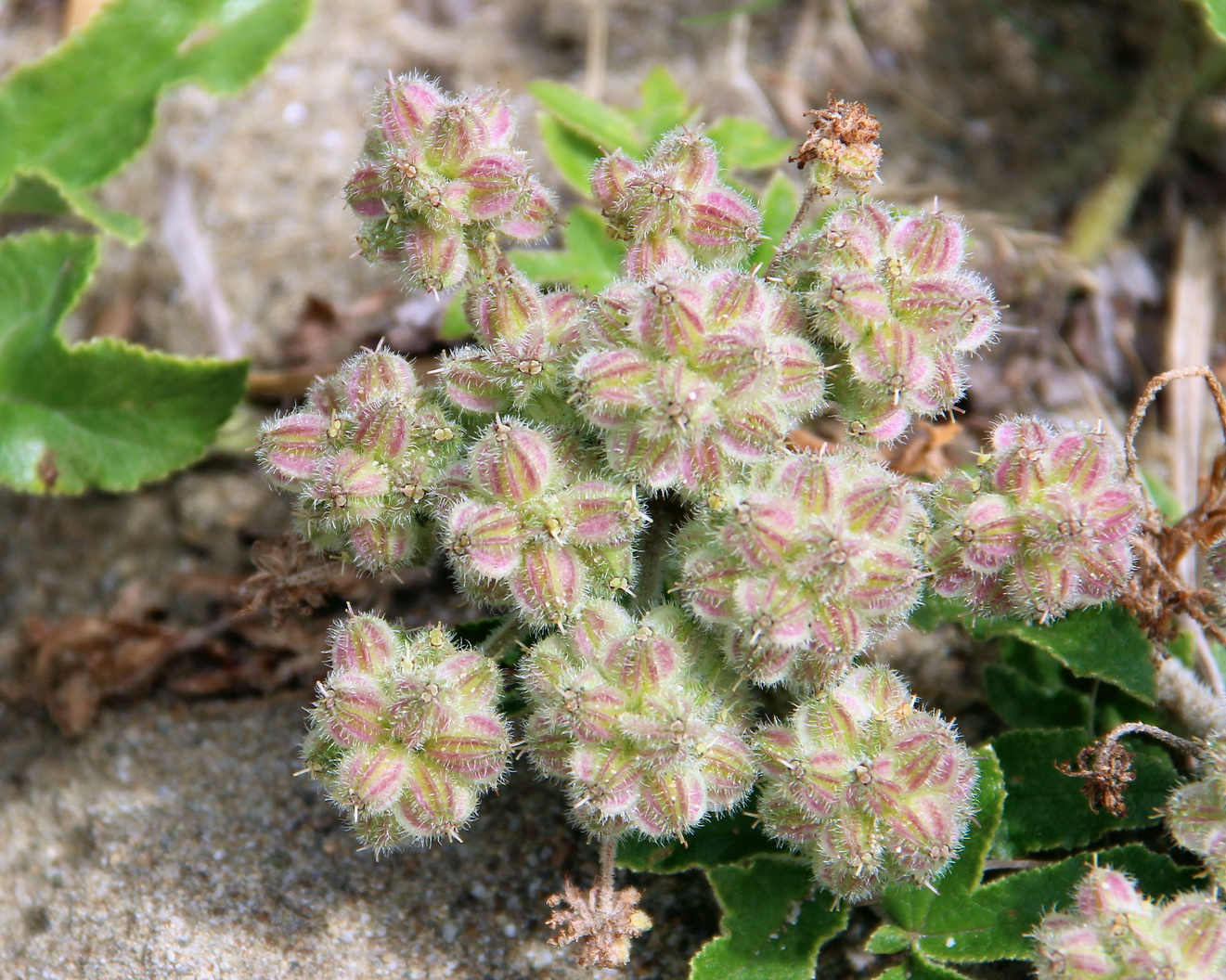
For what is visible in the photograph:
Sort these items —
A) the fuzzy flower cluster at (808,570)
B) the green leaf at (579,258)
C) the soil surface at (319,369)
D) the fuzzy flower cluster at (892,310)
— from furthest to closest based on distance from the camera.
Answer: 1. the green leaf at (579,258)
2. the soil surface at (319,369)
3. the fuzzy flower cluster at (892,310)
4. the fuzzy flower cluster at (808,570)

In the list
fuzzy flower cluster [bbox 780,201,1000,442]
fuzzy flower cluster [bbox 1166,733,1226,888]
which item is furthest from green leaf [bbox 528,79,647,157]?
fuzzy flower cluster [bbox 1166,733,1226,888]

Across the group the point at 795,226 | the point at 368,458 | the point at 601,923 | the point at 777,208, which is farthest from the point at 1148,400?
the point at 368,458

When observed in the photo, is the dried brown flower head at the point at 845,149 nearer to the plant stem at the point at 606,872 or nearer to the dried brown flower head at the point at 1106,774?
the dried brown flower head at the point at 1106,774

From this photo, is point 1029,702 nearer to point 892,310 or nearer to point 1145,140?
point 892,310

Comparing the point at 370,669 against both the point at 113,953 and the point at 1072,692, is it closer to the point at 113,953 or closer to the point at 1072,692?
the point at 113,953

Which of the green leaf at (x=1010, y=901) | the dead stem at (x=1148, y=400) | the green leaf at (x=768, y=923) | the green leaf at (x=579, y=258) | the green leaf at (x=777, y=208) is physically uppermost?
the dead stem at (x=1148, y=400)

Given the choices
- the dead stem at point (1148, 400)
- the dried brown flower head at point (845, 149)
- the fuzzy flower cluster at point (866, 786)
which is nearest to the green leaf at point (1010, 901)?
the fuzzy flower cluster at point (866, 786)

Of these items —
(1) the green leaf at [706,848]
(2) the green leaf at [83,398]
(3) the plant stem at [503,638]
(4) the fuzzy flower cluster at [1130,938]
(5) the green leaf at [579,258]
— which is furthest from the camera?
(5) the green leaf at [579,258]

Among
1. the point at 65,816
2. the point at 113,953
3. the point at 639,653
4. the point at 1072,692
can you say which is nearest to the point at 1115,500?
the point at 1072,692
